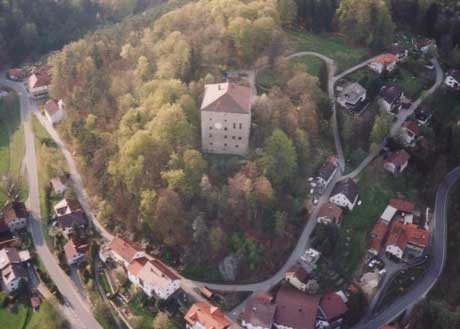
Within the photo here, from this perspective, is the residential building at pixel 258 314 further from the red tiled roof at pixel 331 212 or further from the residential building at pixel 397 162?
the residential building at pixel 397 162

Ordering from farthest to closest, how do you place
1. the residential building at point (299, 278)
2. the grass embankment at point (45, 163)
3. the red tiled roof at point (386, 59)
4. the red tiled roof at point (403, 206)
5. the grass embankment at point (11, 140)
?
the red tiled roof at point (386, 59)
the grass embankment at point (11, 140)
the grass embankment at point (45, 163)
the red tiled roof at point (403, 206)
the residential building at point (299, 278)

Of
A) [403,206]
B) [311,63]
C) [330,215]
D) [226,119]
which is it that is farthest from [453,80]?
[226,119]

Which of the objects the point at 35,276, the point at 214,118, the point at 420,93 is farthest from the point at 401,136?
the point at 35,276

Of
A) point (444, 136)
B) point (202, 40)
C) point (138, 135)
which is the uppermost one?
point (202, 40)

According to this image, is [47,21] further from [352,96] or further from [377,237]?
[377,237]

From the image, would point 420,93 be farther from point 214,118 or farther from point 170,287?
point 170,287

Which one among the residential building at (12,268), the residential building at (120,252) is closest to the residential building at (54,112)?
→ the residential building at (12,268)
